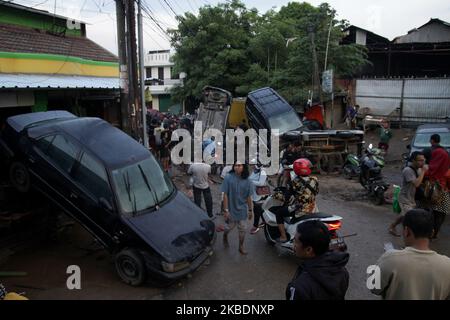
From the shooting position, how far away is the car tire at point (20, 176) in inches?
251

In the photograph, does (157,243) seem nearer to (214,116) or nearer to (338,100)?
(214,116)

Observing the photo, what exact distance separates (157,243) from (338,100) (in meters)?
17.6

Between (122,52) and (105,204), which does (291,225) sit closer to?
(105,204)

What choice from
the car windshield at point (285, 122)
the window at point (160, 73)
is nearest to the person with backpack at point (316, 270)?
the car windshield at point (285, 122)

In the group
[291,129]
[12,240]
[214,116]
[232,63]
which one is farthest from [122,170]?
[232,63]

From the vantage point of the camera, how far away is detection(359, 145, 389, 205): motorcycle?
30.6ft

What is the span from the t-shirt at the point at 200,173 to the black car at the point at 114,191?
0.99 metres

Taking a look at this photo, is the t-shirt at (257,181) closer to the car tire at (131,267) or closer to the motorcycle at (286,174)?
the motorcycle at (286,174)

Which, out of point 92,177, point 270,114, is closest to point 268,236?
point 92,177

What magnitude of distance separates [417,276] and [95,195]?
178 inches

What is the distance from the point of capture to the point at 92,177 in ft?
19.3

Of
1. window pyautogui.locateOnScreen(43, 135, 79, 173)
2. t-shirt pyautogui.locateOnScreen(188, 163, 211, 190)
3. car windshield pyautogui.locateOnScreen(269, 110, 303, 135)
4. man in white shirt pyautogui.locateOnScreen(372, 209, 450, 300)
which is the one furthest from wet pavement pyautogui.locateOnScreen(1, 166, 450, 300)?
car windshield pyautogui.locateOnScreen(269, 110, 303, 135)
